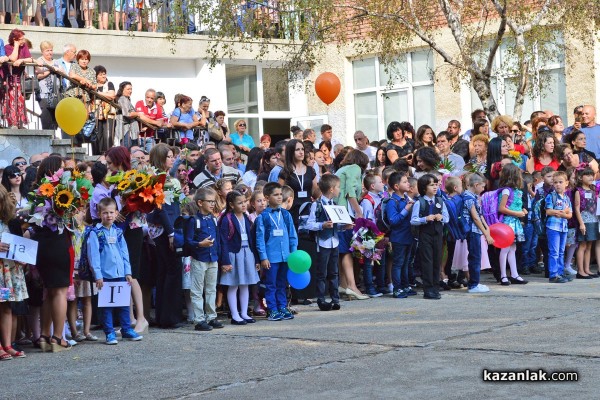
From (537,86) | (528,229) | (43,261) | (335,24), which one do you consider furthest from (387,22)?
(43,261)

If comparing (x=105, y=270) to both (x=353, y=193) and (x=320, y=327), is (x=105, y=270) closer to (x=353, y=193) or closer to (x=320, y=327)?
(x=320, y=327)

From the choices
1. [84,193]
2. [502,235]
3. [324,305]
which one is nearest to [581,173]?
[502,235]

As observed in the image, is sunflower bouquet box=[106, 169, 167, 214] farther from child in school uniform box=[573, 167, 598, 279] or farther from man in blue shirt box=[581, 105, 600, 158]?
man in blue shirt box=[581, 105, 600, 158]

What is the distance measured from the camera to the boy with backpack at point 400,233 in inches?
525

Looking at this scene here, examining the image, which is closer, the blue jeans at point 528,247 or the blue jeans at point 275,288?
the blue jeans at point 275,288

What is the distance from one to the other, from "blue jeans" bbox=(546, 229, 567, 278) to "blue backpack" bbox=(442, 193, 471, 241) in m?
1.47

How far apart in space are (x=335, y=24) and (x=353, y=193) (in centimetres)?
635

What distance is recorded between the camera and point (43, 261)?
10.3 m

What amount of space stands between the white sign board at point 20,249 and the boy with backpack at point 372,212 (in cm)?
470

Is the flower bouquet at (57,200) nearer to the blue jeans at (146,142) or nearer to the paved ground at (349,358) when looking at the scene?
the paved ground at (349,358)

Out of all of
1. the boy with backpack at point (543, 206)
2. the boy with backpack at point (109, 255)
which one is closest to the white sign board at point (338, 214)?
the boy with backpack at point (109, 255)

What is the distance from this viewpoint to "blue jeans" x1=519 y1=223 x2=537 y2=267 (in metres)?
15.1

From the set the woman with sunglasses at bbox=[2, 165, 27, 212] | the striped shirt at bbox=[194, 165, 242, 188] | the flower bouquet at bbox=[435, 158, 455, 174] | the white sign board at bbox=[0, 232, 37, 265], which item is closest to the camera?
the white sign board at bbox=[0, 232, 37, 265]

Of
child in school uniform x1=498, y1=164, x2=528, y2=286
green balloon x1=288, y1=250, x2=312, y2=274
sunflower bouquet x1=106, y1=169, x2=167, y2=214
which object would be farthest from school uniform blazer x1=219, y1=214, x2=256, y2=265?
child in school uniform x1=498, y1=164, x2=528, y2=286
